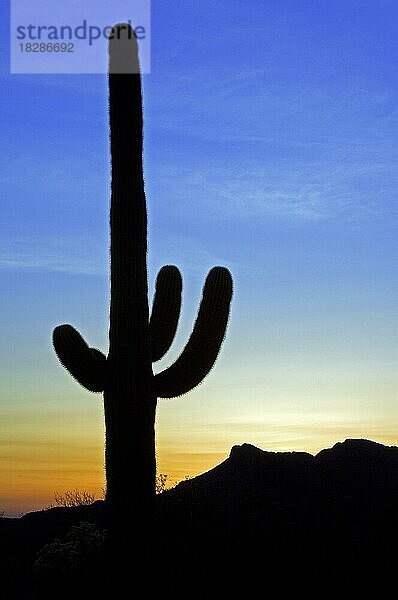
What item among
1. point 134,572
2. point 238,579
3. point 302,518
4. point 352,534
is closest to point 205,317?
point 134,572

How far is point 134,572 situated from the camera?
37.9 feet

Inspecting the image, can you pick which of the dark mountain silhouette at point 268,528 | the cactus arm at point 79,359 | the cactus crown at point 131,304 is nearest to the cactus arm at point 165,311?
the cactus crown at point 131,304

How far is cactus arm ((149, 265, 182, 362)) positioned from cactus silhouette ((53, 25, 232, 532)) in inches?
3.3

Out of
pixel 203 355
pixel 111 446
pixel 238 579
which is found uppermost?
pixel 203 355

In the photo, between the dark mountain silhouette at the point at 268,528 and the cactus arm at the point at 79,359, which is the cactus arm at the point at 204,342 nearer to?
the cactus arm at the point at 79,359

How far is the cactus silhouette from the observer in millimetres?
11297

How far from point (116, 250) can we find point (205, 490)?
1400cm

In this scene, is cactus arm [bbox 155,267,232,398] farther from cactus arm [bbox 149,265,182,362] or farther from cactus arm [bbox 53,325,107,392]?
cactus arm [bbox 53,325,107,392]

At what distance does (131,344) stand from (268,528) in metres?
9.08

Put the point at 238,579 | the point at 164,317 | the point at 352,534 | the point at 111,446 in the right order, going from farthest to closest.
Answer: the point at 352,534
the point at 238,579
the point at 164,317
the point at 111,446

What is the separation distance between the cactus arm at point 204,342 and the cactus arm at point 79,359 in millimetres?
734

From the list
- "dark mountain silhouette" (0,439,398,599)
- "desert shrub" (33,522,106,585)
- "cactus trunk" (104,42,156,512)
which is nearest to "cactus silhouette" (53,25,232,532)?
"cactus trunk" (104,42,156,512)

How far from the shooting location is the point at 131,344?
37.3ft

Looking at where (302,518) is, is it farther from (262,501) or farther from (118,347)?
(118,347)
